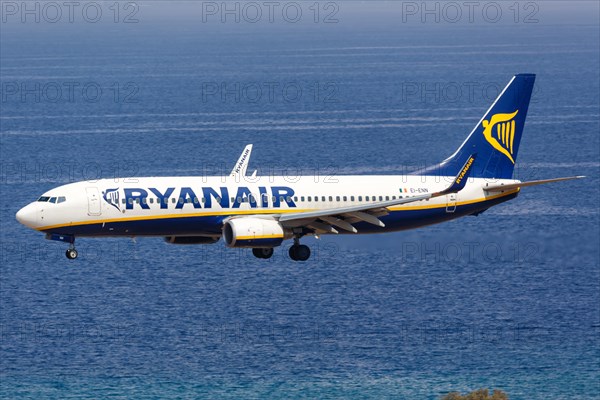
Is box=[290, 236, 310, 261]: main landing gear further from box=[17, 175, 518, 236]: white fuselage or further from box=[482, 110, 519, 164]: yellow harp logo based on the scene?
box=[482, 110, 519, 164]: yellow harp logo

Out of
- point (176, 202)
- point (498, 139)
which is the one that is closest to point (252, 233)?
point (176, 202)

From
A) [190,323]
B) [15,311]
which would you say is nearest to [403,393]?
[190,323]

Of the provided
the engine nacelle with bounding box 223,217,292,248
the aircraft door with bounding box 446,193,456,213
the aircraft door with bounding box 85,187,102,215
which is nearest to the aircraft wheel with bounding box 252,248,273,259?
the engine nacelle with bounding box 223,217,292,248

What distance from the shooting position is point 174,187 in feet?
288

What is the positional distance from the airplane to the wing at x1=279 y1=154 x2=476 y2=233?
0.07 metres

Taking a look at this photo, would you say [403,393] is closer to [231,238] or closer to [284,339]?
[284,339]

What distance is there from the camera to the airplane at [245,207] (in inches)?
3403

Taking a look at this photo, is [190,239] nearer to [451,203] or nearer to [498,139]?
[451,203]

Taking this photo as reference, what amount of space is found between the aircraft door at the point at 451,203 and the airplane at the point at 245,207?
0.08m

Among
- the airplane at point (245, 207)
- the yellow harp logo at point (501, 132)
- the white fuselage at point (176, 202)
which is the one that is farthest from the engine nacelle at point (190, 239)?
the yellow harp logo at point (501, 132)

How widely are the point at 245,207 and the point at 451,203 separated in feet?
59.6

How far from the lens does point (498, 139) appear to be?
341 ft

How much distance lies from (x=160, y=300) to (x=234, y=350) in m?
18.0

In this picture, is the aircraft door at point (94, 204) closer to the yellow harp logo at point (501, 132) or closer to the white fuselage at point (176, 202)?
the white fuselage at point (176, 202)
